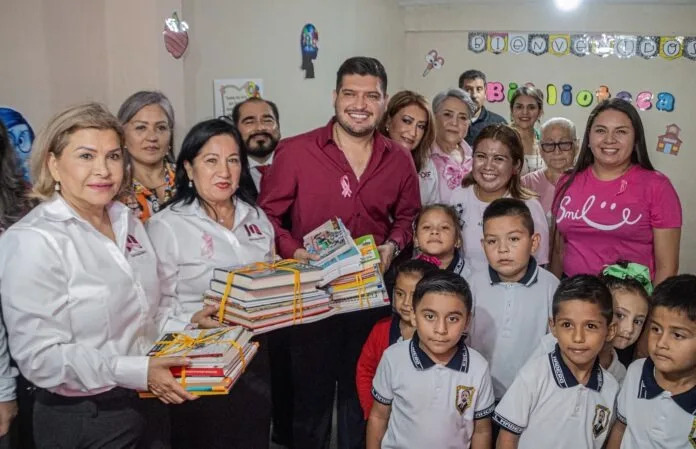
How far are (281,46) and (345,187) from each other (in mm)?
2365

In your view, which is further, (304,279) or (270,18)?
(270,18)

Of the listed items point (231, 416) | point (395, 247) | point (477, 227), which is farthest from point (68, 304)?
point (477, 227)

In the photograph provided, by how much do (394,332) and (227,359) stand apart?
883mm

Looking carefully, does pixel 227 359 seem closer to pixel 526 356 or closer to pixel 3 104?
pixel 526 356

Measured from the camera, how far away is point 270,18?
4699mm

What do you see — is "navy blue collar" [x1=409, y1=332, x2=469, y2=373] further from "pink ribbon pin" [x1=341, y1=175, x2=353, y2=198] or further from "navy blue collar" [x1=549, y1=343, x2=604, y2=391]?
"pink ribbon pin" [x1=341, y1=175, x2=353, y2=198]

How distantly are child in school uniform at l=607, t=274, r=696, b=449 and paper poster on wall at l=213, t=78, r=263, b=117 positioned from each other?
296 cm

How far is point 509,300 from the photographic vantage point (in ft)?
8.00

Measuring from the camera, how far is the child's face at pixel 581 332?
6.91 feet

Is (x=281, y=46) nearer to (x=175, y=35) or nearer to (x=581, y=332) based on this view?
(x=175, y=35)

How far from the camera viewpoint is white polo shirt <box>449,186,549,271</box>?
9.30 feet

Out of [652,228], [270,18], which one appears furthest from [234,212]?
[270,18]

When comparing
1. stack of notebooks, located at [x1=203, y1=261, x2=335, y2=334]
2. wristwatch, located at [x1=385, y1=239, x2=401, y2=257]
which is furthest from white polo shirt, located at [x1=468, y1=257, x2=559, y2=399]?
stack of notebooks, located at [x1=203, y1=261, x2=335, y2=334]

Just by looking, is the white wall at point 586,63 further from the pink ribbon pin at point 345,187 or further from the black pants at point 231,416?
the black pants at point 231,416
